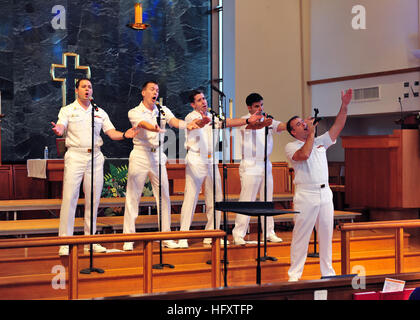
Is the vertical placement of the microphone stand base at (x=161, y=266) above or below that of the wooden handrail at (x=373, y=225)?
below

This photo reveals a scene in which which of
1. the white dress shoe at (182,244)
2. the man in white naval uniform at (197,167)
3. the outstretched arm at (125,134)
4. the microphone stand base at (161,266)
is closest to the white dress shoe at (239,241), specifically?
the man in white naval uniform at (197,167)

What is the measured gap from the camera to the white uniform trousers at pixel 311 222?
511 cm

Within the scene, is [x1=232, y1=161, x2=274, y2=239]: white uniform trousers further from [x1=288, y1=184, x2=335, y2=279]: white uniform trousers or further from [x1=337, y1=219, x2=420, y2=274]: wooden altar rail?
[x1=337, y1=219, x2=420, y2=274]: wooden altar rail

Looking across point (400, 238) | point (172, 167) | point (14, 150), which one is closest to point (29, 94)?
point (14, 150)

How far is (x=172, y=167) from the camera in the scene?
8.41 m

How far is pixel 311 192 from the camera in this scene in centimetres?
512

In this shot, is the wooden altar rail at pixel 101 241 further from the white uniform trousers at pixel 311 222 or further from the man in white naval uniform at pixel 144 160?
the man in white naval uniform at pixel 144 160

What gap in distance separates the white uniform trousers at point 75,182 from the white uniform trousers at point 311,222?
1918mm

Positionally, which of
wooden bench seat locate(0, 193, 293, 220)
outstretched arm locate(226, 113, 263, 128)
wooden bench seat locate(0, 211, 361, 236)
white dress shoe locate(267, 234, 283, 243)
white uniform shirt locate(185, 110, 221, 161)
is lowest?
white dress shoe locate(267, 234, 283, 243)

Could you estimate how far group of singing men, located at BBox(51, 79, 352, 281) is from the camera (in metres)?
5.14

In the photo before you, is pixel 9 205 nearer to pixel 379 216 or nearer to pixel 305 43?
pixel 379 216

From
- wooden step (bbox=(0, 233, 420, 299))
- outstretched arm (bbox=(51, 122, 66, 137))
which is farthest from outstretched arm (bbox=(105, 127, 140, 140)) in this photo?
wooden step (bbox=(0, 233, 420, 299))

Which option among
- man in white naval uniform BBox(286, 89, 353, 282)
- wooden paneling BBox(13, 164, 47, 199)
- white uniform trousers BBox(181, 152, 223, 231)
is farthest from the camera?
wooden paneling BBox(13, 164, 47, 199)

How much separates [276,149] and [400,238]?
22.4 ft
